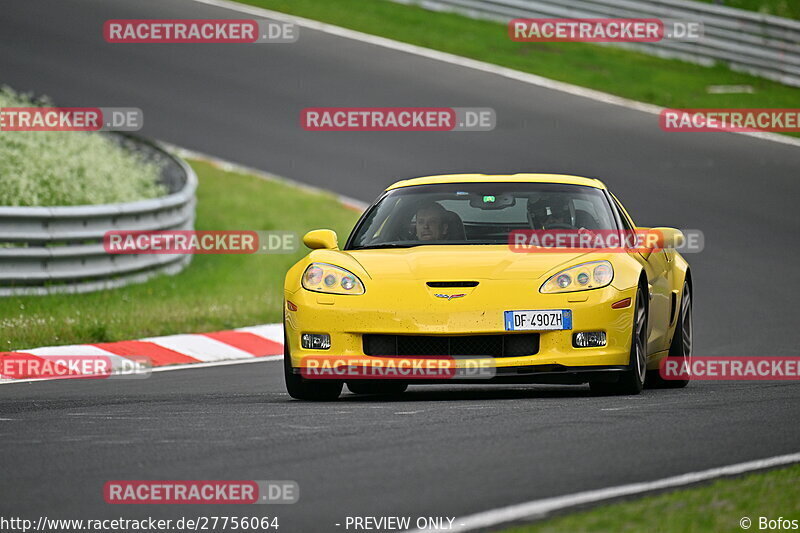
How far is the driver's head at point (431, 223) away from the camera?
963cm

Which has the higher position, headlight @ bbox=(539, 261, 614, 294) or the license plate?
headlight @ bbox=(539, 261, 614, 294)

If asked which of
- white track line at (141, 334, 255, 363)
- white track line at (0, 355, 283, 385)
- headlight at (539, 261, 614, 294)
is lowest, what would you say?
white track line at (141, 334, 255, 363)

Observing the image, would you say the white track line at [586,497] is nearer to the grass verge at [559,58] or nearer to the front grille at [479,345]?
the front grille at [479,345]

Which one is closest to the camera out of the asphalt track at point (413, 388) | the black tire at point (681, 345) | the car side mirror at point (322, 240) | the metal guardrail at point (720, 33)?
the asphalt track at point (413, 388)

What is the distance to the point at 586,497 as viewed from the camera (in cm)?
546

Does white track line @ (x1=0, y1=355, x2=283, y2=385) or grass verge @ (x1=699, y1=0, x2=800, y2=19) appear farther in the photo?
grass verge @ (x1=699, y1=0, x2=800, y2=19)

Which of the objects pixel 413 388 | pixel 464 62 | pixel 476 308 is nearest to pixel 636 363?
pixel 476 308

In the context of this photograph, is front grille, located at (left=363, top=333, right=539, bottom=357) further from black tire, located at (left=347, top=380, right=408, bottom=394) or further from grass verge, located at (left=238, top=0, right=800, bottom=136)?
grass verge, located at (left=238, top=0, right=800, bottom=136)

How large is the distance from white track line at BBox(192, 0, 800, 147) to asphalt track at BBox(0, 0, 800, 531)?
1.07 feet

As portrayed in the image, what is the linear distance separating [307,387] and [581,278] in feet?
5.61

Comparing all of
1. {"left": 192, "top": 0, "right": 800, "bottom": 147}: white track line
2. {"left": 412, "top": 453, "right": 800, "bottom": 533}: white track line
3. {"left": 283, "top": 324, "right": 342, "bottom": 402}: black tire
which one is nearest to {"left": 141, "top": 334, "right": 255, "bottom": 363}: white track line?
{"left": 283, "top": 324, "right": 342, "bottom": 402}: black tire

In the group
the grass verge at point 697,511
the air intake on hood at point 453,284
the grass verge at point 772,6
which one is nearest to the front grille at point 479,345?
the air intake on hood at point 453,284

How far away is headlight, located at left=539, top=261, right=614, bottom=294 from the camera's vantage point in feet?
28.4

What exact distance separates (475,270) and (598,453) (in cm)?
253
